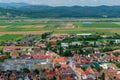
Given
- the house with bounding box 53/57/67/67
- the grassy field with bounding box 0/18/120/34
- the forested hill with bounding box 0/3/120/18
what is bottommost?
the forested hill with bounding box 0/3/120/18

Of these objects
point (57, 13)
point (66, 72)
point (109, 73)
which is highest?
point (109, 73)

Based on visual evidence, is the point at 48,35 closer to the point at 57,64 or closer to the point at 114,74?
the point at 57,64

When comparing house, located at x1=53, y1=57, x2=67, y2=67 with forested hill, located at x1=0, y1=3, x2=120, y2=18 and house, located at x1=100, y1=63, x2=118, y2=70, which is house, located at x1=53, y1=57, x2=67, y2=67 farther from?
forested hill, located at x1=0, y1=3, x2=120, y2=18

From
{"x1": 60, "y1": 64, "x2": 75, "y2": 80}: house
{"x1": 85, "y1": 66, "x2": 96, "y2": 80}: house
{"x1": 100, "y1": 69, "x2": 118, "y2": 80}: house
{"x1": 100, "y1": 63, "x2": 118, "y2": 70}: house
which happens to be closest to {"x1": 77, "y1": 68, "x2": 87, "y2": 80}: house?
{"x1": 85, "y1": 66, "x2": 96, "y2": 80}: house

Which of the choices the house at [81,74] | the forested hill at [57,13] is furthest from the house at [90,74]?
the forested hill at [57,13]

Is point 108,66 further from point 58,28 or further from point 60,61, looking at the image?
point 58,28

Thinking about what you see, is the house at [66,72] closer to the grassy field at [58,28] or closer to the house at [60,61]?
the house at [60,61]

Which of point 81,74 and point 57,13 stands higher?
point 81,74

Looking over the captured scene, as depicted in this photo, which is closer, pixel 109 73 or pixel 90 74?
pixel 90 74

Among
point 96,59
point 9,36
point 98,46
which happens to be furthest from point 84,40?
point 96,59

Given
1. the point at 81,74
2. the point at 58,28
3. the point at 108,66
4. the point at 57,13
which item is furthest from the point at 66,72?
the point at 57,13

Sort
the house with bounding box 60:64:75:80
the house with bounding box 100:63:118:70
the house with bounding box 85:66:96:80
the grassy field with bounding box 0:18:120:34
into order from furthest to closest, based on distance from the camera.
→ the grassy field with bounding box 0:18:120:34
the house with bounding box 100:63:118:70
the house with bounding box 60:64:75:80
the house with bounding box 85:66:96:80
